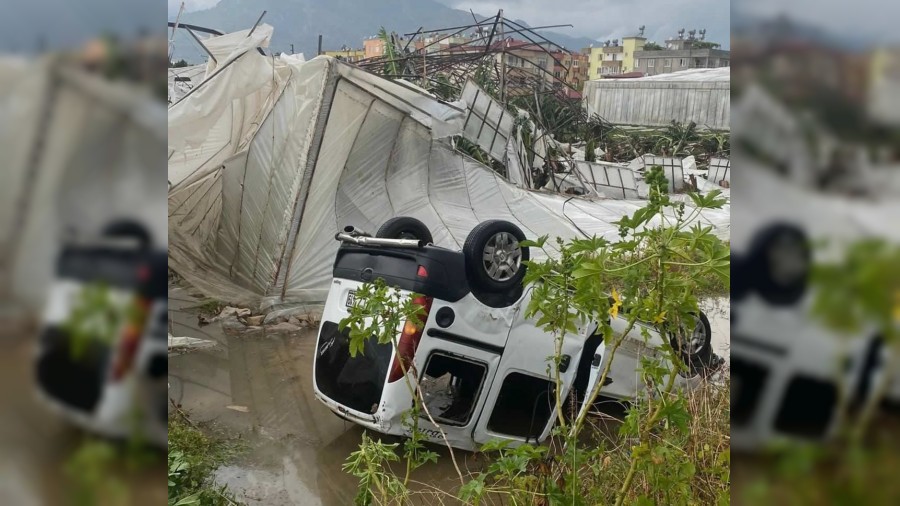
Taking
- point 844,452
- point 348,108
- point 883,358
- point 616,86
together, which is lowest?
point 844,452

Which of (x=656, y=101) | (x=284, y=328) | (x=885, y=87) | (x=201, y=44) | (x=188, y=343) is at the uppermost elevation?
(x=656, y=101)

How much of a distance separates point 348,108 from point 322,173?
1.02 m

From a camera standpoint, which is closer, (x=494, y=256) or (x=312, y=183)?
(x=494, y=256)

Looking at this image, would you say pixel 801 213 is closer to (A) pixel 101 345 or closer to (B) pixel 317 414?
(A) pixel 101 345

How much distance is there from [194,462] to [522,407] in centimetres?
248

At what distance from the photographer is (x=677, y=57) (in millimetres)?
47781

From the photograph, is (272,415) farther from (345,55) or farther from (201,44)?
(345,55)

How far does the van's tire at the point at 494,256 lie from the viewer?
495 centimetres

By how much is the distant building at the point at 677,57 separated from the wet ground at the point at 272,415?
37155 millimetres

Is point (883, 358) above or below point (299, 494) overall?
above

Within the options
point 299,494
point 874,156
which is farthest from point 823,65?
point 299,494

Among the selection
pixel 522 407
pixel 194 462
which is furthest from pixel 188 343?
pixel 522 407

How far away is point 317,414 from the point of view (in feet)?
21.3

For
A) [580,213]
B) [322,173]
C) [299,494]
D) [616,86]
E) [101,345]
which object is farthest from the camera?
[616,86]
